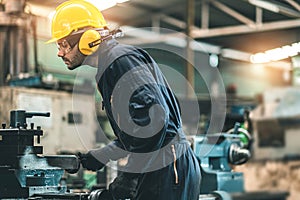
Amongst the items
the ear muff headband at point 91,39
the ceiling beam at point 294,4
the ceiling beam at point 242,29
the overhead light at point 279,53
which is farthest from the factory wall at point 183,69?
the ear muff headband at point 91,39

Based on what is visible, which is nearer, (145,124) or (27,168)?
(145,124)

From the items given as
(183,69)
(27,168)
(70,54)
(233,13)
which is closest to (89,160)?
(27,168)

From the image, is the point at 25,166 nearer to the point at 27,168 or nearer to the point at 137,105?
the point at 27,168

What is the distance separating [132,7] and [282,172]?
348cm

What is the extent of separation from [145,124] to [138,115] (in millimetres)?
43

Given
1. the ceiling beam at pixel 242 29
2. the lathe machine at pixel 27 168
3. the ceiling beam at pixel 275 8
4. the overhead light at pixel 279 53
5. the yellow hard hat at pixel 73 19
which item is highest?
the ceiling beam at pixel 275 8

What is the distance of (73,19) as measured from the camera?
2607 millimetres

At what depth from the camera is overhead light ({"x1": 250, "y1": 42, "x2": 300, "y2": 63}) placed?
6800 millimetres

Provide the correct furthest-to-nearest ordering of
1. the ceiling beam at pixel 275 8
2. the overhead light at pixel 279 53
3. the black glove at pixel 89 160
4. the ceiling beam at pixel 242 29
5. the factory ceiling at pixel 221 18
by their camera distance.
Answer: the ceiling beam at pixel 242 29 < the factory ceiling at pixel 221 18 < the ceiling beam at pixel 275 8 < the overhead light at pixel 279 53 < the black glove at pixel 89 160

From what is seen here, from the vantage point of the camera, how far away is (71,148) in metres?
5.08

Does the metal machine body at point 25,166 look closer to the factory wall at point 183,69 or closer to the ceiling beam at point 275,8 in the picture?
the factory wall at point 183,69

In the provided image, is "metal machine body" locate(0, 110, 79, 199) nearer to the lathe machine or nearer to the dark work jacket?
the lathe machine

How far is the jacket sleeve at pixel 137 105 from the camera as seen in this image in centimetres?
218

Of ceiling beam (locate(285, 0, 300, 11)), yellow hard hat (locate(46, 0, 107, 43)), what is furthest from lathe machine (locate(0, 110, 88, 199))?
ceiling beam (locate(285, 0, 300, 11))
